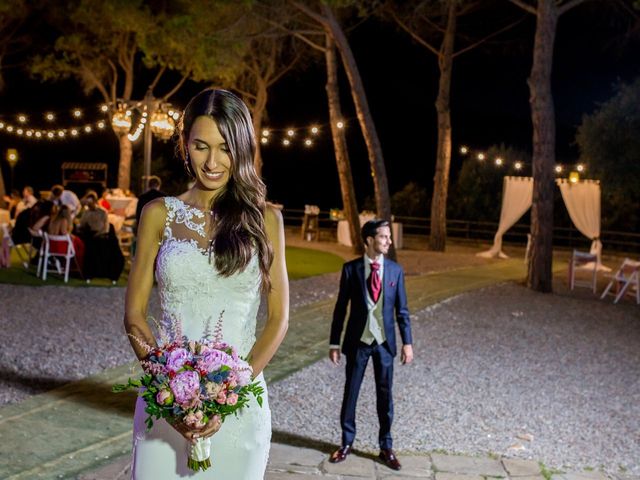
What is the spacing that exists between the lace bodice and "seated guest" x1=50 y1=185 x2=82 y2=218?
39.5 feet

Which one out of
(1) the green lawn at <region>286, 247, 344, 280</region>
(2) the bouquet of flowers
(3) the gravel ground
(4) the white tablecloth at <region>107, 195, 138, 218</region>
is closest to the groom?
(3) the gravel ground

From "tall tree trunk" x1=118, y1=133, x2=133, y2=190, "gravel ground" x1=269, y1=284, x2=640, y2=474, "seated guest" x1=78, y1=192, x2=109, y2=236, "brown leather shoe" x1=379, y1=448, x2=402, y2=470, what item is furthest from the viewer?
"tall tree trunk" x1=118, y1=133, x2=133, y2=190

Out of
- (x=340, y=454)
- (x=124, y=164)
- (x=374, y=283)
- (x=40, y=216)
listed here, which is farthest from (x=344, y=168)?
(x=340, y=454)

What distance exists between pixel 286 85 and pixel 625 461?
1570 inches

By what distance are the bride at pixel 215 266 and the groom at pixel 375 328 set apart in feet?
8.24

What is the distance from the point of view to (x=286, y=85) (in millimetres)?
43562

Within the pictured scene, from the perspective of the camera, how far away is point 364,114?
17.2m

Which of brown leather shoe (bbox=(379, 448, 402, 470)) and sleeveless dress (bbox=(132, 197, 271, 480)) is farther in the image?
brown leather shoe (bbox=(379, 448, 402, 470))

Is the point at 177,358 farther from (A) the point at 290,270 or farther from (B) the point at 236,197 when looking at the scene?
(A) the point at 290,270

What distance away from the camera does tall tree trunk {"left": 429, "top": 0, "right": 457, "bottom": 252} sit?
2178 centimetres

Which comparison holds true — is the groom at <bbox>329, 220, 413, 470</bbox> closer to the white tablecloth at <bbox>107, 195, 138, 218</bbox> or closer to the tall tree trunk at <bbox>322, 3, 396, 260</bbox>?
the tall tree trunk at <bbox>322, 3, 396, 260</bbox>

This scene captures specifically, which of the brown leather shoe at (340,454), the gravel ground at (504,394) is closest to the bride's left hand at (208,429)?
the brown leather shoe at (340,454)

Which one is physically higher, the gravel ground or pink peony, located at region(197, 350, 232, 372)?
pink peony, located at region(197, 350, 232, 372)

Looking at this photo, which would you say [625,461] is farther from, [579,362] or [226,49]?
[226,49]
